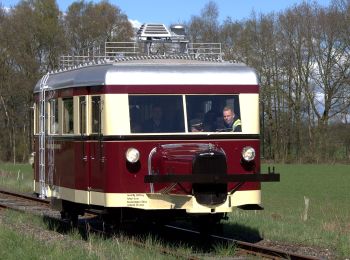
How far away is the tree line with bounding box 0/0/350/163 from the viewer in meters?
61.8

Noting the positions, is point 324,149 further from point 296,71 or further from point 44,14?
point 44,14


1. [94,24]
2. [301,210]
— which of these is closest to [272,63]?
[94,24]

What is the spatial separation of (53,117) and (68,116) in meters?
0.94

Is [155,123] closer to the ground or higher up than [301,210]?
higher up

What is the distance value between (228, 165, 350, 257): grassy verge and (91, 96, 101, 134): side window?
11.7 ft

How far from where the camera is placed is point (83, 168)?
1194 centimetres

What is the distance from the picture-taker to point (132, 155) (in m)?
11.0

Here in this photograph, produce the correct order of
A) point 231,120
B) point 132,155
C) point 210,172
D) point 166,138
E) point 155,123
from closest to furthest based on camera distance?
point 210,172
point 132,155
point 166,138
point 155,123
point 231,120

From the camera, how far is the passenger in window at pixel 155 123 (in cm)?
1120

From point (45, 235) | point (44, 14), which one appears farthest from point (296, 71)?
point (45, 235)

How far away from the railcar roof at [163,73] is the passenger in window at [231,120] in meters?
0.42

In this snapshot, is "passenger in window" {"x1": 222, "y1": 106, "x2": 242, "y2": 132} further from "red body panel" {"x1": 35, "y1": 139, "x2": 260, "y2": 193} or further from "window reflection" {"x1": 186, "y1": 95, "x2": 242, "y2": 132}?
"red body panel" {"x1": 35, "y1": 139, "x2": 260, "y2": 193}

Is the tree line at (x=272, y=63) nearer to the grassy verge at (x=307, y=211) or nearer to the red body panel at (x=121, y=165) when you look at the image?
the grassy verge at (x=307, y=211)

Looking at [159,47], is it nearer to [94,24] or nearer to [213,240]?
[213,240]
